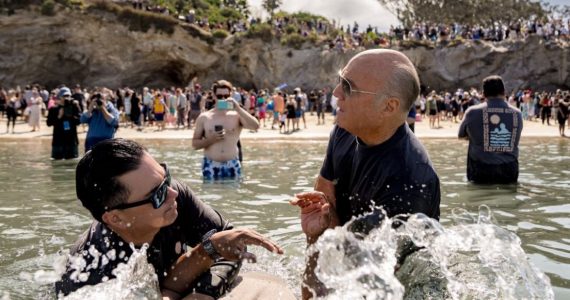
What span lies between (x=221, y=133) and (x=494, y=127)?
3.71 meters

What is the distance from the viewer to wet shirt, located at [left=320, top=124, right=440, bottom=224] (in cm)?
312

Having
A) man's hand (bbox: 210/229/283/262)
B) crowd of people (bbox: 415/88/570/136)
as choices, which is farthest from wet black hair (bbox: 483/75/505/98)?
crowd of people (bbox: 415/88/570/136)

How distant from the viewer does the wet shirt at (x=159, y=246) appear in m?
2.96

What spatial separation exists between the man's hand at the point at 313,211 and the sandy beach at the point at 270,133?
17704 mm

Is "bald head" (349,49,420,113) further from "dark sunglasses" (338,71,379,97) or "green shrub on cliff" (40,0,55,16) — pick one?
"green shrub on cliff" (40,0,55,16)

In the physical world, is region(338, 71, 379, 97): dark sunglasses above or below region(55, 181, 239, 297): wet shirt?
above

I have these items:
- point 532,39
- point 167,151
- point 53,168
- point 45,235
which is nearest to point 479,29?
point 532,39

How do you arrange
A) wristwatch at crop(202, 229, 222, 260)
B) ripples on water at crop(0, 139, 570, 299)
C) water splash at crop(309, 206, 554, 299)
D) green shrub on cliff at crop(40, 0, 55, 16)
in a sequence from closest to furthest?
water splash at crop(309, 206, 554, 299)
wristwatch at crop(202, 229, 222, 260)
ripples on water at crop(0, 139, 570, 299)
green shrub on cliff at crop(40, 0, 55, 16)

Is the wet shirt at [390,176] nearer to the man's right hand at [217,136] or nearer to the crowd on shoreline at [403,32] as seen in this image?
the man's right hand at [217,136]

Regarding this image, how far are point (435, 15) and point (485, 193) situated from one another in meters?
58.5

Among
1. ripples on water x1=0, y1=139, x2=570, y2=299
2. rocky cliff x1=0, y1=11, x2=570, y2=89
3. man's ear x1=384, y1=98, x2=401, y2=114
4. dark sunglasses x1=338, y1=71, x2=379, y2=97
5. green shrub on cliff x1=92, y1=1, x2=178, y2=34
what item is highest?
green shrub on cliff x1=92, y1=1, x2=178, y2=34

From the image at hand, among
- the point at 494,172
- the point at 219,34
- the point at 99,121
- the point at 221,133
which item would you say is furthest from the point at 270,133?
the point at 219,34

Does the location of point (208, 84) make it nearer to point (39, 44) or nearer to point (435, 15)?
point (39, 44)

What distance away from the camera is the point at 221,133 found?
898 cm
